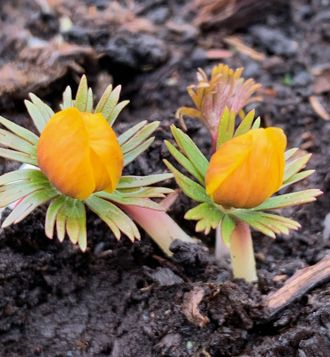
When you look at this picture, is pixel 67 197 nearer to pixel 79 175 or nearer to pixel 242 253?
pixel 79 175

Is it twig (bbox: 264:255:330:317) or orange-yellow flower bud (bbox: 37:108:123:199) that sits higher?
orange-yellow flower bud (bbox: 37:108:123:199)

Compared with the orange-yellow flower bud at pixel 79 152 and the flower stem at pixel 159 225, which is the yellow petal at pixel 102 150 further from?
the flower stem at pixel 159 225

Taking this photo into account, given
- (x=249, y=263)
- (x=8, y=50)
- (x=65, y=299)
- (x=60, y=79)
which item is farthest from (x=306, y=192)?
(x=8, y=50)

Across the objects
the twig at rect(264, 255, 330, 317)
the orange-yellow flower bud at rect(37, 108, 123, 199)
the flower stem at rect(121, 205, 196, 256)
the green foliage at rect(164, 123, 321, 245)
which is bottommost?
the twig at rect(264, 255, 330, 317)

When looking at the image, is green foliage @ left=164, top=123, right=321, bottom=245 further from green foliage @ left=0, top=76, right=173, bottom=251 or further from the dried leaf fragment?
the dried leaf fragment

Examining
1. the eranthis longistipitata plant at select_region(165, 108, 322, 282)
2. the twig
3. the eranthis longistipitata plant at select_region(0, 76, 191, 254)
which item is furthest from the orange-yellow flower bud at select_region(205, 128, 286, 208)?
the twig

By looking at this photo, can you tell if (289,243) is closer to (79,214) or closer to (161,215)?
(161,215)
